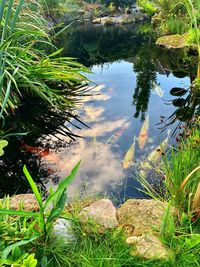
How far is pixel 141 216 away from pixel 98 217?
32cm

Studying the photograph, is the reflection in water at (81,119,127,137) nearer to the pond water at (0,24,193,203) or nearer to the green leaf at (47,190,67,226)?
the pond water at (0,24,193,203)

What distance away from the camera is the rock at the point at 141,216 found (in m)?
2.05

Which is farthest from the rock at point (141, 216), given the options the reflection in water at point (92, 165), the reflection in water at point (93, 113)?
the reflection in water at point (93, 113)

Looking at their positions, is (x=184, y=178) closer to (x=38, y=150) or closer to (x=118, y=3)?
(x=38, y=150)

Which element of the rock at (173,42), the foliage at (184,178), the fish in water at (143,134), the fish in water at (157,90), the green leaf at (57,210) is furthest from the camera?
the rock at (173,42)

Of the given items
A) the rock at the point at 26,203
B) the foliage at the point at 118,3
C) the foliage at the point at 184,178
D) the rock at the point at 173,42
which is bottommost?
the rock at the point at 26,203

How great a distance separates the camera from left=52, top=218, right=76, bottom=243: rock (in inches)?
73.2

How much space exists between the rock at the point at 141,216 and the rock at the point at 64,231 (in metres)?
0.34

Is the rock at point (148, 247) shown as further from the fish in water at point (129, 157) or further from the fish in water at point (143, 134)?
the fish in water at point (143, 134)

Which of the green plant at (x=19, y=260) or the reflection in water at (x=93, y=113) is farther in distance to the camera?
the reflection in water at (x=93, y=113)

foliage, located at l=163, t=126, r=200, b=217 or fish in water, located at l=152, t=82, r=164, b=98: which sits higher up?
foliage, located at l=163, t=126, r=200, b=217

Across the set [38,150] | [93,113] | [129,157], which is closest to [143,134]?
[129,157]

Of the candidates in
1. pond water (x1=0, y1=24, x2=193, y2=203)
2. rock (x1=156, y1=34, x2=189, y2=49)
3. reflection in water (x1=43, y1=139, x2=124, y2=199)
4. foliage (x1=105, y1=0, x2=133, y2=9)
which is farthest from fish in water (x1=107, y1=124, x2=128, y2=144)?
foliage (x1=105, y1=0, x2=133, y2=9)

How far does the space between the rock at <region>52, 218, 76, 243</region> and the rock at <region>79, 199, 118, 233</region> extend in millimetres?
87
